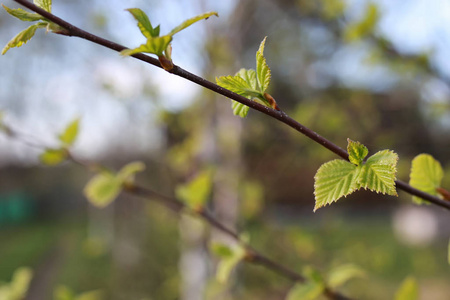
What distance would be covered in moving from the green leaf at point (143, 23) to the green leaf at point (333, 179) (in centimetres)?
25

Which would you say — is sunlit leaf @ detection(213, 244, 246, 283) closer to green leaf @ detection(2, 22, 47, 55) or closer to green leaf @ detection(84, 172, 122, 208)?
green leaf @ detection(84, 172, 122, 208)

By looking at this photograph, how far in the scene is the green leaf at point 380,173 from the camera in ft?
1.40

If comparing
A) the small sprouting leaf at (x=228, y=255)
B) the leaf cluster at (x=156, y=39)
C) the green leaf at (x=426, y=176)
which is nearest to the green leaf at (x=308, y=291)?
the small sprouting leaf at (x=228, y=255)

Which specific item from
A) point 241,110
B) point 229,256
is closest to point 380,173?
point 241,110

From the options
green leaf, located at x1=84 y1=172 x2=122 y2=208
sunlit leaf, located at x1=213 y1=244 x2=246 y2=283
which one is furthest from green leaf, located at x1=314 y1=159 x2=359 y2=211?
green leaf, located at x1=84 y1=172 x2=122 y2=208

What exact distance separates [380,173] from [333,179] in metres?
0.06

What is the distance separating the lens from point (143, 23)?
407 mm

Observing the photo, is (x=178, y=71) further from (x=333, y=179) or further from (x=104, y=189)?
(x=104, y=189)

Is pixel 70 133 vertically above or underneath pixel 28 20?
above

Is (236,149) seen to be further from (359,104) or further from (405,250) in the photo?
(405,250)

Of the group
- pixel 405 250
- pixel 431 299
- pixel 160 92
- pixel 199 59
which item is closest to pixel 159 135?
pixel 160 92

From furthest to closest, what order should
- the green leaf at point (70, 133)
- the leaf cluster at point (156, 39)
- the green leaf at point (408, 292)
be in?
the green leaf at point (70, 133), the green leaf at point (408, 292), the leaf cluster at point (156, 39)

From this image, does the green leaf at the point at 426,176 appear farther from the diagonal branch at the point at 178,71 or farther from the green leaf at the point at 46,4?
the green leaf at the point at 46,4

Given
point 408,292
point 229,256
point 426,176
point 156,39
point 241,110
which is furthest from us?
point 229,256
